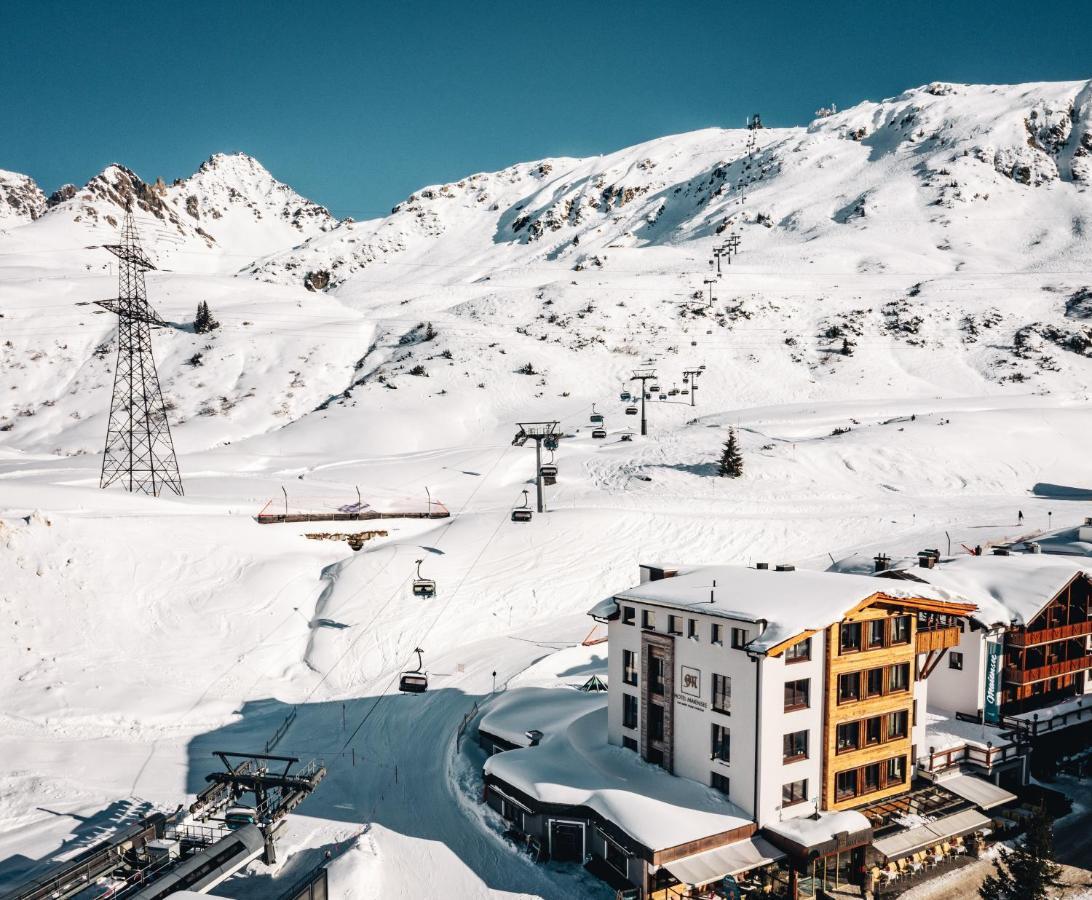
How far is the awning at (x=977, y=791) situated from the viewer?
2511 cm

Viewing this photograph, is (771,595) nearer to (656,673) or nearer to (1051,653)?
(656,673)

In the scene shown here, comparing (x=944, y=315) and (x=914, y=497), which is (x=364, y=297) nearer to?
(x=944, y=315)

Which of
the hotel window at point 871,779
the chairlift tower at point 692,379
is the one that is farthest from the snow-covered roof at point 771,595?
the chairlift tower at point 692,379

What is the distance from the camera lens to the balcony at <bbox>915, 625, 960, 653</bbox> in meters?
25.6

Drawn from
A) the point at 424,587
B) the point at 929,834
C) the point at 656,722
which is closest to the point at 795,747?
the point at 656,722

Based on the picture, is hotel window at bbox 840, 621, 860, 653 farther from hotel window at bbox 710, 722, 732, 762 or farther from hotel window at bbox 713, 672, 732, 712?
hotel window at bbox 710, 722, 732, 762

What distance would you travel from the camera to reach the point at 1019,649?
29453mm

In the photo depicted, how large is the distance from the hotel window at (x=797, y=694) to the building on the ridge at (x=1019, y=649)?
25.2ft

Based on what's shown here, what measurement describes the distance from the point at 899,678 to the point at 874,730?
1866 millimetres

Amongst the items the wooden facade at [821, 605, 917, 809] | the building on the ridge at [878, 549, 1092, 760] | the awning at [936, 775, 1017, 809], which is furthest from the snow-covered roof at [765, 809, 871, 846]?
the building on the ridge at [878, 549, 1092, 760]

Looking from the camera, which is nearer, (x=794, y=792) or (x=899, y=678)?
(x=794, y=792)

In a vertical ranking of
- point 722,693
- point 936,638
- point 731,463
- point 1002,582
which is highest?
point 731,463

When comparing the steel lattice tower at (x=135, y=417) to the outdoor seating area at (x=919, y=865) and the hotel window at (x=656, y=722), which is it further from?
the outdoor seating area at (x=919, y=865)

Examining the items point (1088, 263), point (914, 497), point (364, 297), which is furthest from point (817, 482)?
point (364, 297)
